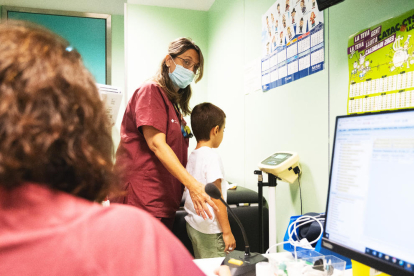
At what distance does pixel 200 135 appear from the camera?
69.2 inches

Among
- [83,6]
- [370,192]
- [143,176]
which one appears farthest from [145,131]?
[83,6]

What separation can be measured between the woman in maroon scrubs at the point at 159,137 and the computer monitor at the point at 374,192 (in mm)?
731

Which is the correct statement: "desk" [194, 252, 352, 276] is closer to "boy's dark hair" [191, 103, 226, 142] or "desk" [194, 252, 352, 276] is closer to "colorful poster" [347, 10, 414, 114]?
"colorful poster" [347, 10, 414, 114]

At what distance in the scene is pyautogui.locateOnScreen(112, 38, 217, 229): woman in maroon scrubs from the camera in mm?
1428

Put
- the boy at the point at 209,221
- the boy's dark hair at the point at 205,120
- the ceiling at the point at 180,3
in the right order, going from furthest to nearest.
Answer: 1. the ceiling at the point at 180,3
2. the boy's dark hair at the point at 205,120
3. the boy at the point at 209,221

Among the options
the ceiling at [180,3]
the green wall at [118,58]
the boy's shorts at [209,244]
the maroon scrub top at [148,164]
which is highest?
the ceiling at [180,3]

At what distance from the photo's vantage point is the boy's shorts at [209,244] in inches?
61.3

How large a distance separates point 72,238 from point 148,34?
312 centimetres

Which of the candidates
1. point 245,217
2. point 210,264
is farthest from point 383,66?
point 245,217

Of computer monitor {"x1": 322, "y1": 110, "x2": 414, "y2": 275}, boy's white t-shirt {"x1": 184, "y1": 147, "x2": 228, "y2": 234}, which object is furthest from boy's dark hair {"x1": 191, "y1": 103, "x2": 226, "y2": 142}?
computer monitor {"x1": 322, "y1": 110, "x2": 414, "y2": 275}

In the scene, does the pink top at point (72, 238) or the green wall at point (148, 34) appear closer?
the pink top at point (72, 238)

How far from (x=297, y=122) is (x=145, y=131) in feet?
2.49

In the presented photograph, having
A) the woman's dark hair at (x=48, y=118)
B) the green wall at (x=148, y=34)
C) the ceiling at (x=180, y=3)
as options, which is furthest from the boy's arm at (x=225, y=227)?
the ceiling at (x=180, y=3)

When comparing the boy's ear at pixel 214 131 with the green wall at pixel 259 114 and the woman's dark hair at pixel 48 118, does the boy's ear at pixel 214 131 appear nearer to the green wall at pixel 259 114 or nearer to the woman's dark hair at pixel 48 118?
the green wall at pixel 259 114
